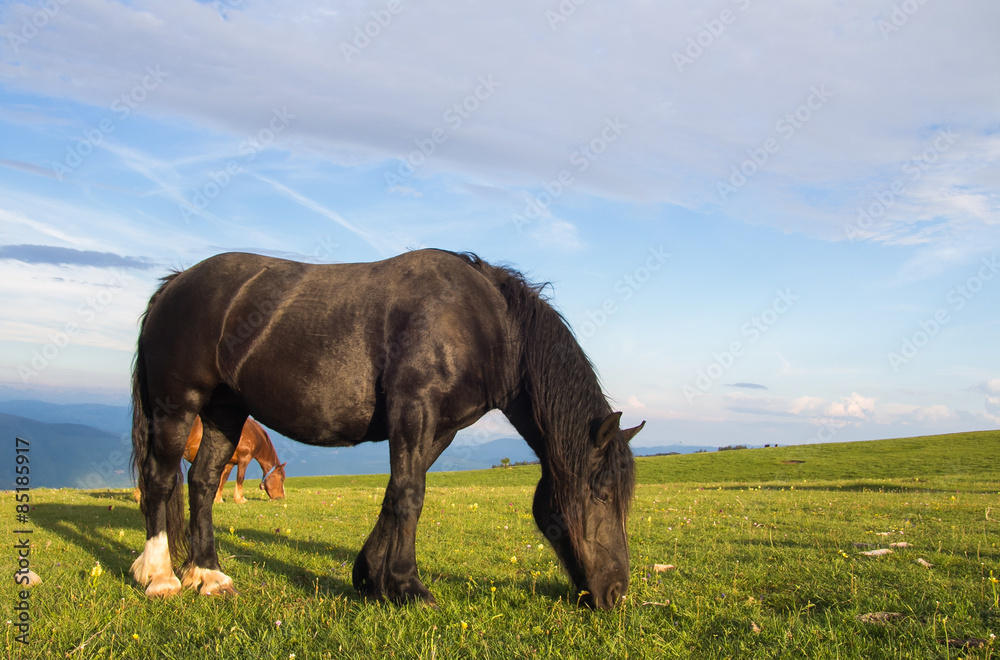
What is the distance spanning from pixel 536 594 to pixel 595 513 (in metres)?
0.91

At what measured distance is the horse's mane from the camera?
16.4 feet

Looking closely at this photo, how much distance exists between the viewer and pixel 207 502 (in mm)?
6070

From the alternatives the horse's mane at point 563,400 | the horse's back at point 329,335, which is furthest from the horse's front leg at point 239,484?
the horse's mane at point 563,400

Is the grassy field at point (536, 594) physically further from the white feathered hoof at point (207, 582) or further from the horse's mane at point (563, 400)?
the horse's mane at point (563, 400)

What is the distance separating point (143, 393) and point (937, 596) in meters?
7.76

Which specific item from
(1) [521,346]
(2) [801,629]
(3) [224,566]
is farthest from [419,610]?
(3) [224,566]

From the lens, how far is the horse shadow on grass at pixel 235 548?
586 cm

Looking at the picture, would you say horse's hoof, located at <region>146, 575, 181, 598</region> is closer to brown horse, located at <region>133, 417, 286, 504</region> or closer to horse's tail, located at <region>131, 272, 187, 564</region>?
horse's tail, located at <region>131, 272, 187, 564</region>

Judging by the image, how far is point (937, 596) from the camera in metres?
4.75

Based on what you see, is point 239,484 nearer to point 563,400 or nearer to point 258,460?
point 258,460

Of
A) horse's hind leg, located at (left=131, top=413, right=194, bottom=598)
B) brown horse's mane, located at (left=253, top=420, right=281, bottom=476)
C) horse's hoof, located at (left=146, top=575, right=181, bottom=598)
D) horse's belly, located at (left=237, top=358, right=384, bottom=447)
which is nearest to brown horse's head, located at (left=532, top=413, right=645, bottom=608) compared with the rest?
horse's belly, located at (left=237, top=358, right=384, bottom=447)

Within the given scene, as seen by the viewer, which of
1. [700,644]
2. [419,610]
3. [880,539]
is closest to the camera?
[700,644]

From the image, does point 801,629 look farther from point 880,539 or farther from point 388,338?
point 880,539

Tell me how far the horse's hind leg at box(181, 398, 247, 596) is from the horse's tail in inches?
7.1
